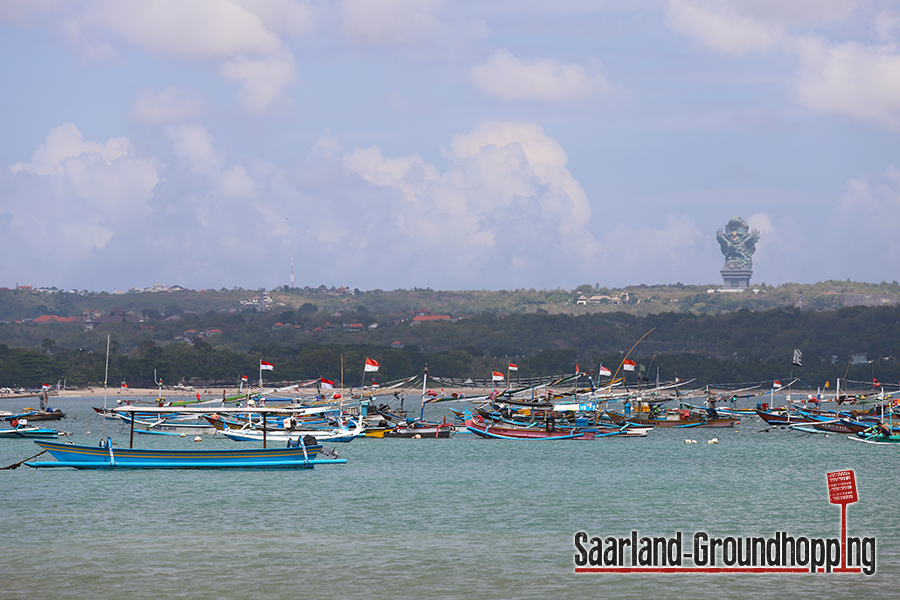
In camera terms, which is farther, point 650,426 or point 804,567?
point 650,426

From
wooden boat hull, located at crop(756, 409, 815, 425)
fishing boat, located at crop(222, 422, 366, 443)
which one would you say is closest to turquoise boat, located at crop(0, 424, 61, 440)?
fishing boat, located at crop(222, 422, 366, 443)

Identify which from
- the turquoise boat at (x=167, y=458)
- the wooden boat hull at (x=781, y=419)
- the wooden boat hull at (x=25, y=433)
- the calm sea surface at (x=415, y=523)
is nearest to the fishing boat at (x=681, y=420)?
the wooden boat hull at (x=781, y=419)

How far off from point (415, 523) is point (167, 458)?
65.6 ft

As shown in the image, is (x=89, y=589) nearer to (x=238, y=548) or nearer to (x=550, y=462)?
(x=238, y=548)

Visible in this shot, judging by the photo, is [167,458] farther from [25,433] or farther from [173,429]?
[173,429]

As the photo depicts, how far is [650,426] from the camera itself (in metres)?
101

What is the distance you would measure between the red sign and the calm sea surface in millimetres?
4691

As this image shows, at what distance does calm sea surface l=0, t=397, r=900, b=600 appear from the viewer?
1084 inches

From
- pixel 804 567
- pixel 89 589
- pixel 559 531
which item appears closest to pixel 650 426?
pixel 559 531

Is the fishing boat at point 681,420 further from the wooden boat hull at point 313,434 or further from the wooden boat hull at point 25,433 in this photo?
the wooden boat hull at point 25,433

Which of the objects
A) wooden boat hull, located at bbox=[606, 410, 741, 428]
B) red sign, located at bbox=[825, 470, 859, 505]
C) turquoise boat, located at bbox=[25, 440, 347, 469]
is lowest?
wooden boat hull, located at bbox=[606, 410, 741, 428]

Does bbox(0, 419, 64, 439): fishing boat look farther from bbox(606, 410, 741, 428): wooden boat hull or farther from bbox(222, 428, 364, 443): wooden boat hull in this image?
bbox(606, 410, 741, 428): wooden boat hull

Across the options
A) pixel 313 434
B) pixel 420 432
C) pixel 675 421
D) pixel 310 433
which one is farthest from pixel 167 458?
pixel 675 421

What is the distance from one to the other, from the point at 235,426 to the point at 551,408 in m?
32.8
